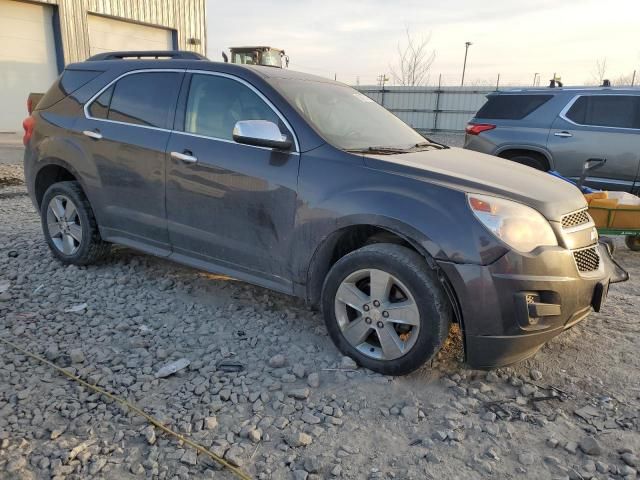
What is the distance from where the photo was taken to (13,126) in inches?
569

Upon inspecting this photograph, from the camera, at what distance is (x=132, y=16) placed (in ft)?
55.0

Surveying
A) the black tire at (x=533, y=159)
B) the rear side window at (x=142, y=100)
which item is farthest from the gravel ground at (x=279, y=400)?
the black tire at (x=533, y=159)

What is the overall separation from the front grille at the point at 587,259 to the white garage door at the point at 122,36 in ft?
54.5

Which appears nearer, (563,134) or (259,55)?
(563,134)

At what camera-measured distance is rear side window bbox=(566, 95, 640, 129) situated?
22.1ft

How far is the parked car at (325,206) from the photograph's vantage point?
8.44 feet


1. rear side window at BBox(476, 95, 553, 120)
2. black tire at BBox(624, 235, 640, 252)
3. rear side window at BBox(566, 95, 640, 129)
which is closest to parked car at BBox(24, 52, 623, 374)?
black tire at BBox(624, 235, 640, 252)

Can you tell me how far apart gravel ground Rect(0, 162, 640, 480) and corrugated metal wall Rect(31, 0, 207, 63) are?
13740 mm

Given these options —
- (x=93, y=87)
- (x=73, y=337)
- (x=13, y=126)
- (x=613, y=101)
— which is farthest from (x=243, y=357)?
(x=13, y=126)

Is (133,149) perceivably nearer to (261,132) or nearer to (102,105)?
(102,105)

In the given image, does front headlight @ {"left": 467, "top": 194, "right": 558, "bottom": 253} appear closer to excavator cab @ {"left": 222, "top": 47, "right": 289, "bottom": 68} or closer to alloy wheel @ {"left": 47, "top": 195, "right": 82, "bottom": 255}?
alloy wheel @ {"left": 47, "top": 195, "right": 82, "bottom": 255}

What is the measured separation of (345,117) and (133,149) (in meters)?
1.62

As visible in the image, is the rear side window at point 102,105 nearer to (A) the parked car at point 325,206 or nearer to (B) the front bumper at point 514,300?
(A) the parked car at point 325,206

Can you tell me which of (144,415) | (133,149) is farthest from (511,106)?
(144,415)
